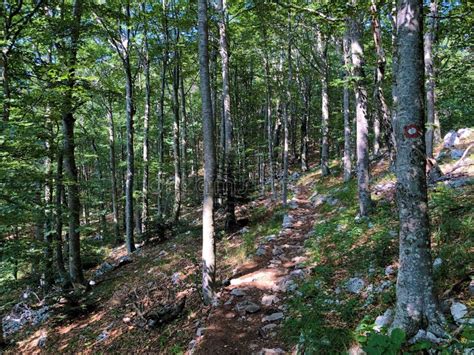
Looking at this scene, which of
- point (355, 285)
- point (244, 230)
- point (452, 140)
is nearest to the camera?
point (355, 285)

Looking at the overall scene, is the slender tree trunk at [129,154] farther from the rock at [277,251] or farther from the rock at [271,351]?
the rock at [271,351]

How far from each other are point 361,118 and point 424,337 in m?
6.96

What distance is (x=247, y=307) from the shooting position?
5.99 m

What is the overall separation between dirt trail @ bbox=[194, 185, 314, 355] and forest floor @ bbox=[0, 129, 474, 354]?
2cm

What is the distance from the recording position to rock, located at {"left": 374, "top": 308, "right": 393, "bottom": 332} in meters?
3.90

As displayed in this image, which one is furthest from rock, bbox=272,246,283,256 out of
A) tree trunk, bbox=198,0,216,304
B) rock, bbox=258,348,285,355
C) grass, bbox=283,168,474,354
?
rock, bbox=258,348,285,355

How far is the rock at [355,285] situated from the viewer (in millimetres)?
5345

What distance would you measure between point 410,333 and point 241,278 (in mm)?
4579

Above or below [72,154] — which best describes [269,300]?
below

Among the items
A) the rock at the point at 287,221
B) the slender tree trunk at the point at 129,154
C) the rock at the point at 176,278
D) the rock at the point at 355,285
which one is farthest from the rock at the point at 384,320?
the slender tree trunk at the point at 129,154

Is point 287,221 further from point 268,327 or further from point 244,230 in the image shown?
point 268,327

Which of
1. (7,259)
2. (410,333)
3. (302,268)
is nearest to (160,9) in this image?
(7,259)

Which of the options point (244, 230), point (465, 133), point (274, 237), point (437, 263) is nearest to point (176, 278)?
point (274, 237)

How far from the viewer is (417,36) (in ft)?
11.2
